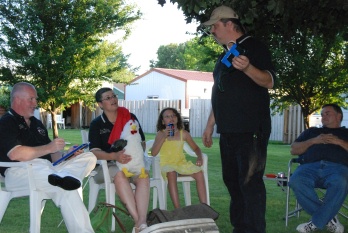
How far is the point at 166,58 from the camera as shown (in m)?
72.3

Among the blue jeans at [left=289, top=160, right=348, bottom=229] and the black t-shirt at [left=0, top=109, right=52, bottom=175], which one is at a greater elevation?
the black t-shirt at [left=0, top=109, right=52, bottom=175]

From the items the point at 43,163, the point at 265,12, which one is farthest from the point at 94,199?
the point at 265,12

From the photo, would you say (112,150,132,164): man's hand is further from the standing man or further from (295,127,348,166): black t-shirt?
(295,127,348,166): black t-shirt

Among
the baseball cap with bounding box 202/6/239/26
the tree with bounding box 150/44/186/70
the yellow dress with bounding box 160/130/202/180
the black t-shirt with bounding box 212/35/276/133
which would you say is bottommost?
the yellow dress with bounding box 160/130/202/180

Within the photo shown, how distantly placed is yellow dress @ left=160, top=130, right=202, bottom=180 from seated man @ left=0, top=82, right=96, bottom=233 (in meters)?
1.32

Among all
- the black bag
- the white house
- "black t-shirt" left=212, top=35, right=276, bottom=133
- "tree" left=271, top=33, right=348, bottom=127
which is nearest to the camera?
the black bag

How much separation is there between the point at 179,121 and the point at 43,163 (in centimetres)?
197

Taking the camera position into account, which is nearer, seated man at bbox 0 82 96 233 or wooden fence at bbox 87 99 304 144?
seated man at bbox 0 82 96 233

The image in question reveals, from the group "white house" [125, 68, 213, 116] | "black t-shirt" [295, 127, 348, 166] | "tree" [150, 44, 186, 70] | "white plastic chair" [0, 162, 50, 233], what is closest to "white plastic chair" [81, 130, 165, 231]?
"white plastic chair" [0, 162, 50, 233]

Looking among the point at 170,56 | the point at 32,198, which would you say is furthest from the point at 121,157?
the point at 170,56

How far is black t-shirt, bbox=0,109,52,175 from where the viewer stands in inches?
161

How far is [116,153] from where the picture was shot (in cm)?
483

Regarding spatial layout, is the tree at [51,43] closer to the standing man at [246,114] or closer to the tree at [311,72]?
the tree at [311,72]

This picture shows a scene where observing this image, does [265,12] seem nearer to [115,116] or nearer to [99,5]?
[115,116]
